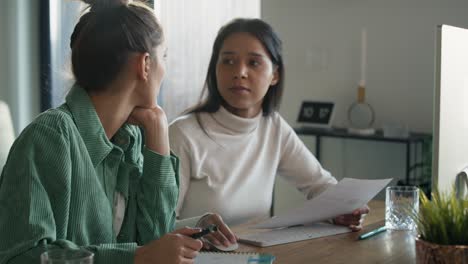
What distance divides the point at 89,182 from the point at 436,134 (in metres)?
0.75

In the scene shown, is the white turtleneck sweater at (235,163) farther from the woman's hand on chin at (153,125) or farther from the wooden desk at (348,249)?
the woman's hand on chin at (153,125)

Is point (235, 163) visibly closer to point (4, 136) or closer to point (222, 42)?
point (222, 42)

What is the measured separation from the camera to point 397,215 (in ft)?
5.88

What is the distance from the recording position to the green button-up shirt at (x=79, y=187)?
1.16 meters

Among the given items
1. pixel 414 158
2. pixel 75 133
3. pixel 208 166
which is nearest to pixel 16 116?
pixel 208 166

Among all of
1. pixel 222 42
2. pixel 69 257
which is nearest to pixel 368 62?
pixel 222 42

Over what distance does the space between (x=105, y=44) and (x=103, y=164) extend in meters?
0.25

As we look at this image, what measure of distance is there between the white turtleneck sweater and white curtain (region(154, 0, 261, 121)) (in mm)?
1833

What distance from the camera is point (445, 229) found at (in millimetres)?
1249

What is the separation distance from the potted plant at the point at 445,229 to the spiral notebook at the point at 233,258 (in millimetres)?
324

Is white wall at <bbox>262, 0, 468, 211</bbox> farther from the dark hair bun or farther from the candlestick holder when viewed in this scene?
the dark hair bun

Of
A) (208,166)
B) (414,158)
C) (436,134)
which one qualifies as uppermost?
(436,134)

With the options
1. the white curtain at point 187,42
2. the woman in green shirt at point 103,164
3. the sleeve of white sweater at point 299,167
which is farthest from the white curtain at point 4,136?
the woman in green shirt at point 103,164

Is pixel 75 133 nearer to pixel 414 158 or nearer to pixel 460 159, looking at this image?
pixel 460 159
